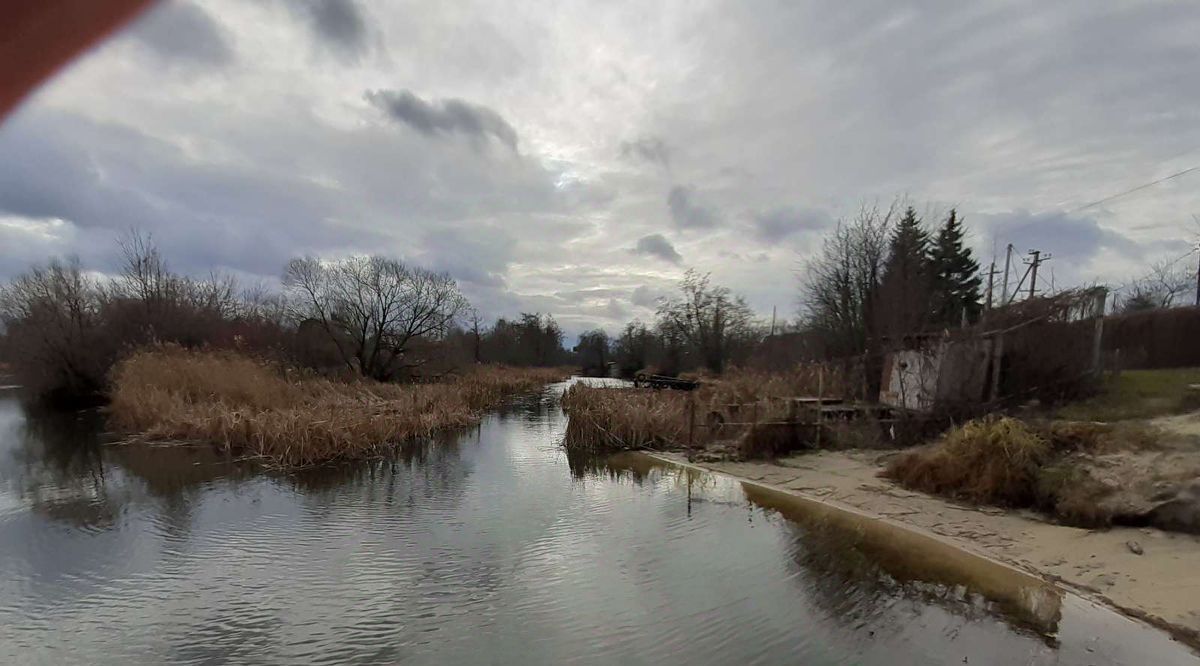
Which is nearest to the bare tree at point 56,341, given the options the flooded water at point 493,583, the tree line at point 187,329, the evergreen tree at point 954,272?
the tree line at point 187,329

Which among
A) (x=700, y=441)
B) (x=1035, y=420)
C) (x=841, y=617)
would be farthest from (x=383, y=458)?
Answer: (x=1035, y=420)

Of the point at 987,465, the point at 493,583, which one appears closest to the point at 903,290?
the point at 987,465

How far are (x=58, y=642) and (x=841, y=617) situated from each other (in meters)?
7.45

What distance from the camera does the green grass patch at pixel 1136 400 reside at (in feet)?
35.7

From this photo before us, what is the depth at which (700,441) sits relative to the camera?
1594cm

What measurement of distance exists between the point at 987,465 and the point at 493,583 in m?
7.66

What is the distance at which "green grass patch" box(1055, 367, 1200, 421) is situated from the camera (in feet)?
35.7

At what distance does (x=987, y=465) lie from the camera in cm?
919

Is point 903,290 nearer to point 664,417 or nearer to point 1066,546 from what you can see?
point 664,417

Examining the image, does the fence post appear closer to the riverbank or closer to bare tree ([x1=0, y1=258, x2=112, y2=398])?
the riverbank

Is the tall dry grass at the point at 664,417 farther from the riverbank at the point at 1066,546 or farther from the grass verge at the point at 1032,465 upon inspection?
the grass verge at the point at 1032,465

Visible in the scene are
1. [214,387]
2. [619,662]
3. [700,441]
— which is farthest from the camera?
[214,387]

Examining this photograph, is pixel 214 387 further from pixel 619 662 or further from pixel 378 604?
pixel 619 662

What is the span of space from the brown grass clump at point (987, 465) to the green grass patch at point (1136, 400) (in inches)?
116
